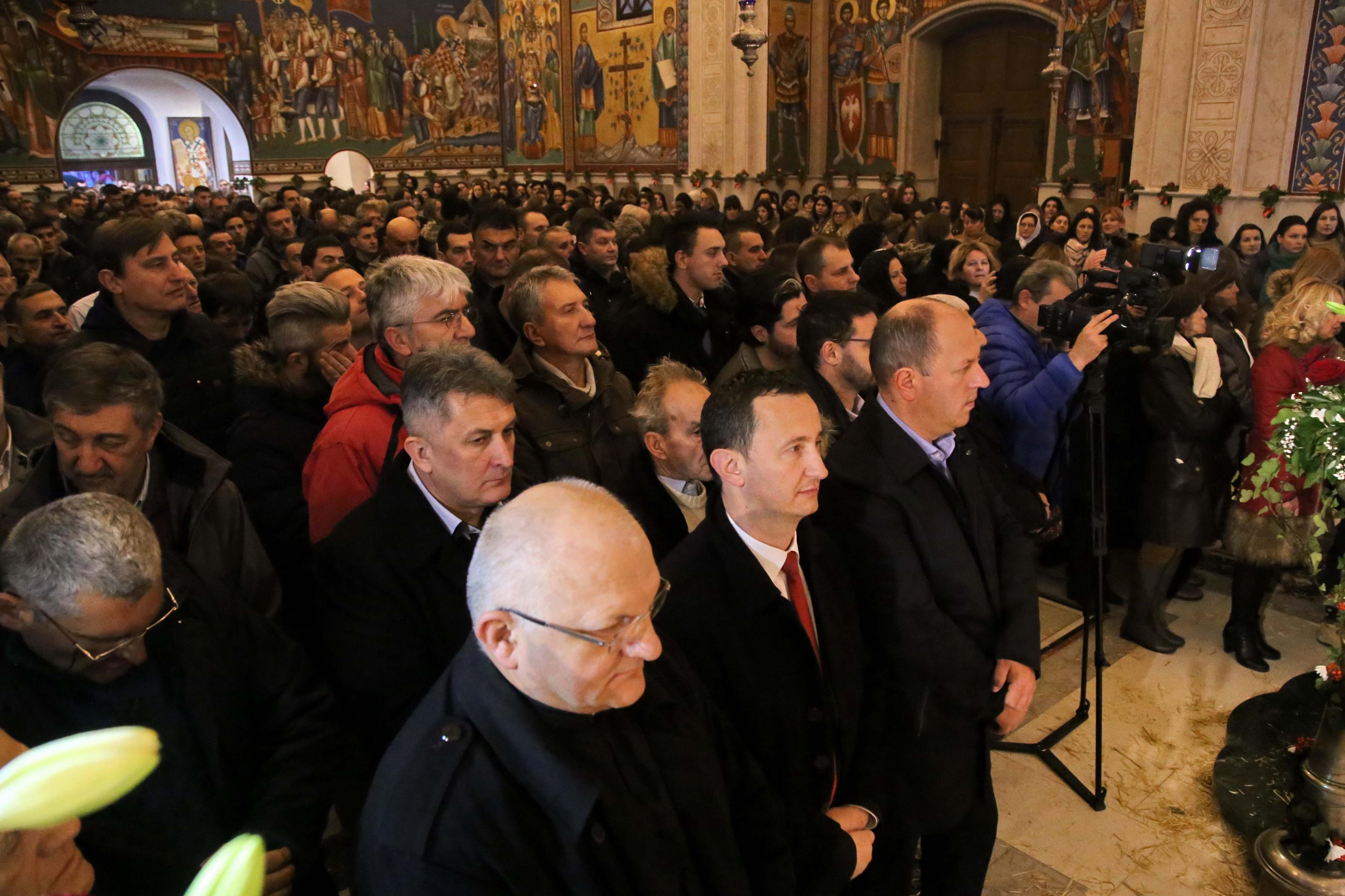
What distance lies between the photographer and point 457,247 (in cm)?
557

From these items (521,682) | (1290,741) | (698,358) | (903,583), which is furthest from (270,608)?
(1290,741)

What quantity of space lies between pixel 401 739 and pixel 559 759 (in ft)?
0.92

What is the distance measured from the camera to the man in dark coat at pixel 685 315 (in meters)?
4.68

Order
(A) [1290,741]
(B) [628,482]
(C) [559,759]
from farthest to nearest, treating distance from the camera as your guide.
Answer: (A) [1290,741] → (B) [628,482] → (C) [559,759]

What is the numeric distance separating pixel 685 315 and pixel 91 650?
135 inches

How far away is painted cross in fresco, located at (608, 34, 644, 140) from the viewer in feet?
60.8

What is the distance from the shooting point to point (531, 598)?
55.8 inches

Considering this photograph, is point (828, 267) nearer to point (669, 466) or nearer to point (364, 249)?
point (669, 466)

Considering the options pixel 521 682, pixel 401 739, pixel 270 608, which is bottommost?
pixel 270 608

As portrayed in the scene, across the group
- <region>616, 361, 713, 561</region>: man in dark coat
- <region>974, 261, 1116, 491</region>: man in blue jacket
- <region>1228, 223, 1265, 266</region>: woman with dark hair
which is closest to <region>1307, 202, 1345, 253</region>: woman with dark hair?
<region>1228, 223, 1265, 266</region>: woman with dark hair

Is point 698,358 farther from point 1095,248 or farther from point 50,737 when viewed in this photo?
point 1095,248

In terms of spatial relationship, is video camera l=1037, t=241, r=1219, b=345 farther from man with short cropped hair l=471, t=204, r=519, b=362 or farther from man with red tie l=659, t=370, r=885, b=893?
man with short cropped hair l=471, t=204, r=519, b=362

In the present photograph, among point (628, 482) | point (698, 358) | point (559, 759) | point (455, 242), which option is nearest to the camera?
point (559, 759)

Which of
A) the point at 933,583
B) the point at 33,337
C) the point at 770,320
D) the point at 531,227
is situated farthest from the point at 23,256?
the point at 933,583
